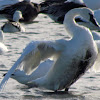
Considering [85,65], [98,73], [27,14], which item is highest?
[85,65]

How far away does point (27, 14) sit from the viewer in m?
16.2

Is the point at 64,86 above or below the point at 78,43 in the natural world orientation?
below

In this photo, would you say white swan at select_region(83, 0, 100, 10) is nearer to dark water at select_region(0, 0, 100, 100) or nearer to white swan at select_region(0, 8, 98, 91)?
dark water at select_region(0, 0, 100, 100)

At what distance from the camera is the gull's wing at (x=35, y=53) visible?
7553 millimetres

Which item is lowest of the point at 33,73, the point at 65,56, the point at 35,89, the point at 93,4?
the point at 93,4

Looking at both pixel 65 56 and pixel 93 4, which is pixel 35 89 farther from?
pixel 93 4

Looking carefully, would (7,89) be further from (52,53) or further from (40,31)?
(40,31)

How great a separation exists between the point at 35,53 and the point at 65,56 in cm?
46

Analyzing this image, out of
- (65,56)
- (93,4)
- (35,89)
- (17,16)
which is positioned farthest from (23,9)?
(65,56)

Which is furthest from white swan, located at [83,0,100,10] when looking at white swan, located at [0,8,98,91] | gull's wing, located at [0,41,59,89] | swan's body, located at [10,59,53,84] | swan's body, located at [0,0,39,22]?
gull's wing, located at [0,41,59,89]

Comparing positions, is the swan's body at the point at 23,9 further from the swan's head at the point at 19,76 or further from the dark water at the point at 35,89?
the swan's head at the point at 19,76

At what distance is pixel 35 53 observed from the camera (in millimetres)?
7770

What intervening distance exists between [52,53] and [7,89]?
91cm


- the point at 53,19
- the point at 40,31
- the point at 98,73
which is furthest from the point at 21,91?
the point at 53,19
